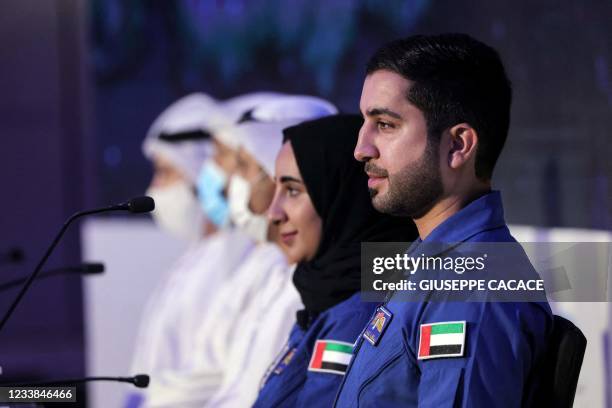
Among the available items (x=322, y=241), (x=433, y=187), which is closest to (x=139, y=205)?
(x=433, y=187)

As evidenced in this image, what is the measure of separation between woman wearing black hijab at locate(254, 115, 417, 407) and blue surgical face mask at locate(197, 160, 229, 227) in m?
1.98

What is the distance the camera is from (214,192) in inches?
177

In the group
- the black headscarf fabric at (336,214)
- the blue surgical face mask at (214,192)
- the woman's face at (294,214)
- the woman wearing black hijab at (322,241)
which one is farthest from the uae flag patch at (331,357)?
the blue surgical face mask at (214,192)

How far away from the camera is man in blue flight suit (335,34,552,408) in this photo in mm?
1588

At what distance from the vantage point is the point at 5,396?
1887 millimetres

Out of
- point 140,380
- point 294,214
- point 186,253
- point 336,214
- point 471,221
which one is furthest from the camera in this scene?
point 186,253

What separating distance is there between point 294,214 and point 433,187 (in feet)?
2.29

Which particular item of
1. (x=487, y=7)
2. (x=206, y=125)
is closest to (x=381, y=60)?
(x=487, y=7)

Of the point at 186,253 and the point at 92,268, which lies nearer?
the point at 92,268

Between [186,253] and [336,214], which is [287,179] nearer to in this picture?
[336,214]

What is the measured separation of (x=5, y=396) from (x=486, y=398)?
88 cm

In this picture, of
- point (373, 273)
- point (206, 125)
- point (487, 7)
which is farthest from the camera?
point (206, 125)

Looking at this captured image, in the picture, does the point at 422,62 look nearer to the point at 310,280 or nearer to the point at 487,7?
the point at 310,280

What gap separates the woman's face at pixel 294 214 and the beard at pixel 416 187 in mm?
609
